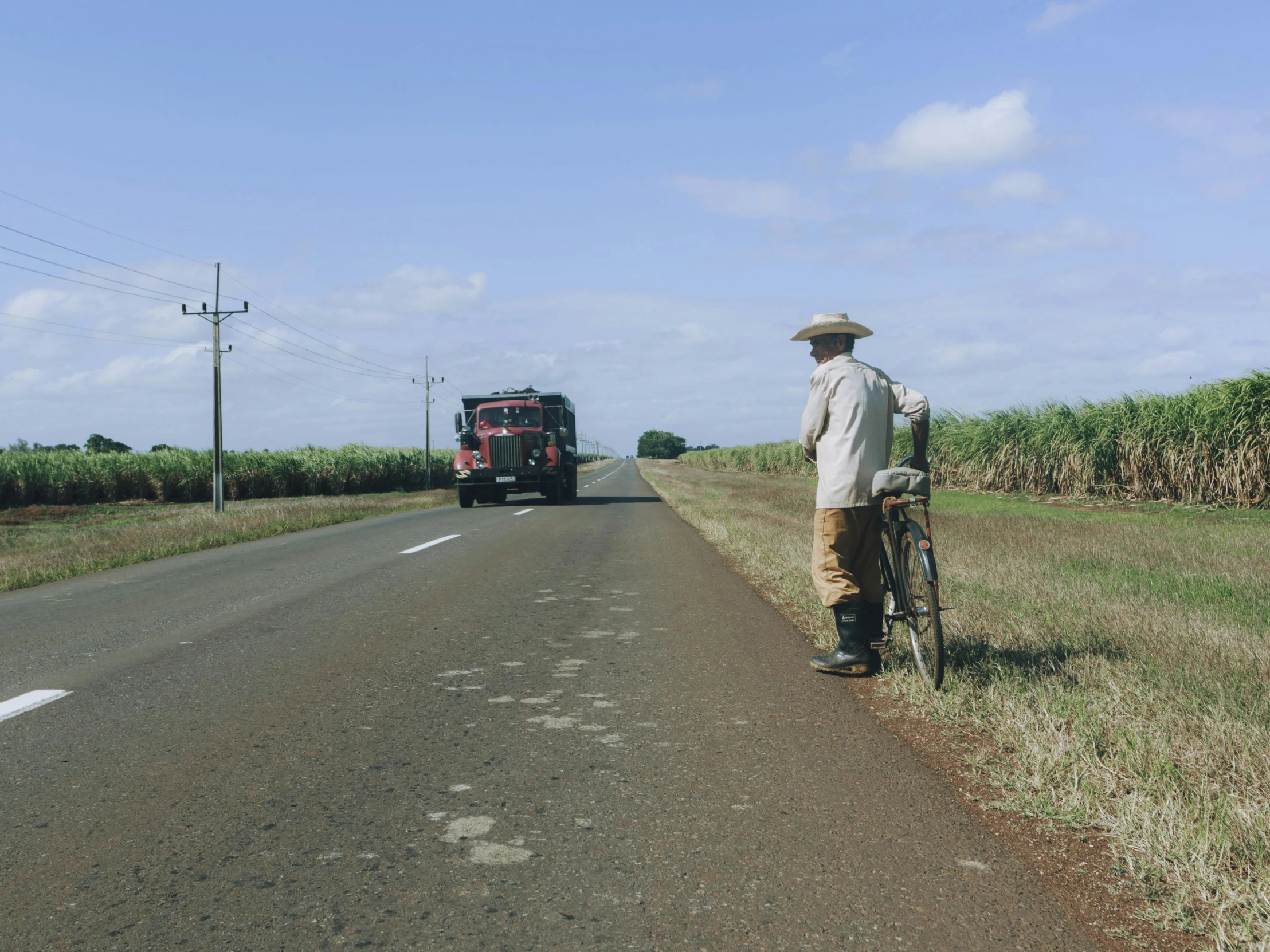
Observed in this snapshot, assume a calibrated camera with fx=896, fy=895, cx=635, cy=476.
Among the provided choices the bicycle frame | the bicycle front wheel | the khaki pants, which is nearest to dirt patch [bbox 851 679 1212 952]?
the bicycle front wheel

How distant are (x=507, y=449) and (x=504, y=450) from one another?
7cm

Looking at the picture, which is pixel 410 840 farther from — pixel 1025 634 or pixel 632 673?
pixel 1025 634

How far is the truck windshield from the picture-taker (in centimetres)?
2534

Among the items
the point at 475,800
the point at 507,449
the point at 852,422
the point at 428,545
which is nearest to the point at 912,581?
the point at 852,422

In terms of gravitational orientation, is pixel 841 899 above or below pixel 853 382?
below

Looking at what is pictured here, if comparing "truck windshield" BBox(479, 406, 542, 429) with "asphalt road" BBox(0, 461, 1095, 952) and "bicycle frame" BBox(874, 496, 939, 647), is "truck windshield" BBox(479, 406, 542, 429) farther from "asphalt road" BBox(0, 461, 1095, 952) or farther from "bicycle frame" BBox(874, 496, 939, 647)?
"bicycle frame" BBox(874, 496, 939, 647)

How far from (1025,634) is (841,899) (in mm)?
3974

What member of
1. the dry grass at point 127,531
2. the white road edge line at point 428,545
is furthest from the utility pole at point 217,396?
the white road edge line at point 428,545

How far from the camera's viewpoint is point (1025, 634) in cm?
611

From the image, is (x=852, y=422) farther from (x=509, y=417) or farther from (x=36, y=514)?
(x=36, y=514)

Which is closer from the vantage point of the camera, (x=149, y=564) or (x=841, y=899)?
(x=841, y=899)

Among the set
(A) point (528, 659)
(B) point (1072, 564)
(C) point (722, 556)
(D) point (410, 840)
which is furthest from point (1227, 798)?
(C) point (722, 556)

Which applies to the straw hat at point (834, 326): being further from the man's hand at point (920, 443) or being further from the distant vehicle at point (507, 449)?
the distant vehicle at point (507, 449)

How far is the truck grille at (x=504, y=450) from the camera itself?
81.3 feet
